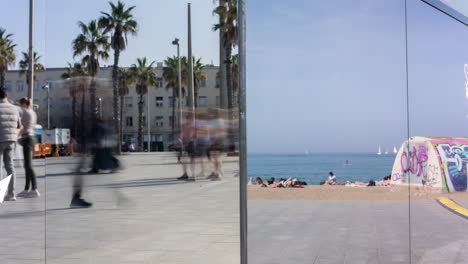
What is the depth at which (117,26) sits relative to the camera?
6.60ft

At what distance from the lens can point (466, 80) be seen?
3.06 m

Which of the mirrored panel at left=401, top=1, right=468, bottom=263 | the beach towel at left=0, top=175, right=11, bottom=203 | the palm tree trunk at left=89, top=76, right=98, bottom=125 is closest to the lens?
the palm tree trunk at left=89, top=76, right=98, bottom=125

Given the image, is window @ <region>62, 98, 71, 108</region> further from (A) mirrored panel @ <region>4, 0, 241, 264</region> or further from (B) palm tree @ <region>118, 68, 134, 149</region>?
(B) palm tree @ <region>118, 68, 134, 149</region>

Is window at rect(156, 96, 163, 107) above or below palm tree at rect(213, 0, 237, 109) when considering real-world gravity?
below

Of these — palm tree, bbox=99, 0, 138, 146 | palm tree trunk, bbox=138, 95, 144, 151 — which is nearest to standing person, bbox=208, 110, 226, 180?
palm tree trunk, bbox=138, 95, 144, 151

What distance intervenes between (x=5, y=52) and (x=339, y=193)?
5.35 ft

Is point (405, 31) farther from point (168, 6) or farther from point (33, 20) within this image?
point (33, 20)

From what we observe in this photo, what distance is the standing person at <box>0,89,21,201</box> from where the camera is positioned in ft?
7.16

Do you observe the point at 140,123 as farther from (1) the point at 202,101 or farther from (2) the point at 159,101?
(1) the point at 202,101

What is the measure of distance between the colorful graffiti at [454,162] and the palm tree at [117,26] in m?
1.72

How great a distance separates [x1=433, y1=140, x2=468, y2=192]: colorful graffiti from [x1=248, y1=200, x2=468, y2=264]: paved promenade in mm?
287

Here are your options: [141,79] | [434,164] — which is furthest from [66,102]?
[434,164]

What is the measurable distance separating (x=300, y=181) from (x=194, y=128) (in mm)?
457

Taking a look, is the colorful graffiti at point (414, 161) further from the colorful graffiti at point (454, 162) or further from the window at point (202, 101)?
the window at point (202, 101)
